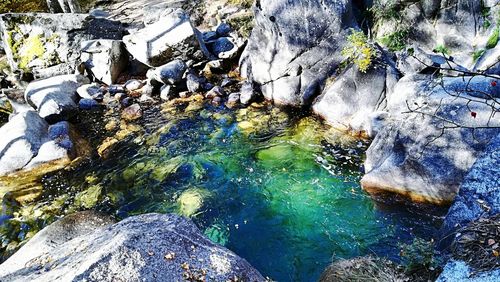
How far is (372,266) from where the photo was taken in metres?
3.79

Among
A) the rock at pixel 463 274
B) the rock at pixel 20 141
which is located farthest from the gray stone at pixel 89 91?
the rock at pixel 463 274

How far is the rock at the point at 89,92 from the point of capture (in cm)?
1080

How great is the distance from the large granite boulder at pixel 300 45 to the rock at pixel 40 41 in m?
6.65

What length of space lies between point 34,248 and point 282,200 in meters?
3.48

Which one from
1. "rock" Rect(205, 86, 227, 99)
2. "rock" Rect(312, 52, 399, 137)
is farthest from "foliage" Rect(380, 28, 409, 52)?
"rock" Rect(205, 86, 227, 99)

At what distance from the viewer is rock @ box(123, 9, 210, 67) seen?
11.0 meters

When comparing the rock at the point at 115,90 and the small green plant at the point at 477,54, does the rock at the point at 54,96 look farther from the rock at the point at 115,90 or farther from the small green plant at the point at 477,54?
the small green plant at the point at 477,54

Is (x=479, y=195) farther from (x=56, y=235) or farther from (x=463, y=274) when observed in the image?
(x=56, y=235)

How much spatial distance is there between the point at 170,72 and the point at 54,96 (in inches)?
121

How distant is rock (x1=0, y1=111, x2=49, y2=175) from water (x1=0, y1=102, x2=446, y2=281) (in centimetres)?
92

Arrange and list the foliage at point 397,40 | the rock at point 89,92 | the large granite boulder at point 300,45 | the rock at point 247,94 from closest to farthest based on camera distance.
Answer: the large granite boulder at point 300,45, the foliage at point 397,40, the rock at point 247,94, the rock at point 89,92

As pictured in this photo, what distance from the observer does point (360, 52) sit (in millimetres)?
7816

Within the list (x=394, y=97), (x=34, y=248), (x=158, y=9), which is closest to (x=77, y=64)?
(x=158, y=9)

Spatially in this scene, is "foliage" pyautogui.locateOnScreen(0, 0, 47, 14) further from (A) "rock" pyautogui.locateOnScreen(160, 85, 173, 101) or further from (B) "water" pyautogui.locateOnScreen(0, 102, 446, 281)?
(B) "water" pyautogui.locateOnScreen(0, 102, 446, 281)
